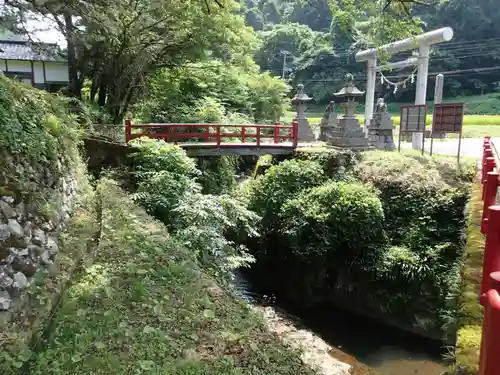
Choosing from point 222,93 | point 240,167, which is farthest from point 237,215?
point 222,93

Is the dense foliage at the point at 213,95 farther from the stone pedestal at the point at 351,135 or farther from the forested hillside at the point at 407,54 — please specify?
the forested hillside at the point at 407,54

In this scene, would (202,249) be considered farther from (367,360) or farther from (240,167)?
(240,167)

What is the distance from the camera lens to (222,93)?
2062 centimetres

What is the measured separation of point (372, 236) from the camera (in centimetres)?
1090

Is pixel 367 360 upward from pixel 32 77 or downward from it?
downward

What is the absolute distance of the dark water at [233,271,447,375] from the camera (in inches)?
361

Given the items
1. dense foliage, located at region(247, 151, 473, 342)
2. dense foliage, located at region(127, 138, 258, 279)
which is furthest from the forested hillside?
dense foliage, located at region(127, 138, 258, 279)

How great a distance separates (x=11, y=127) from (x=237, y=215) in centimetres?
517

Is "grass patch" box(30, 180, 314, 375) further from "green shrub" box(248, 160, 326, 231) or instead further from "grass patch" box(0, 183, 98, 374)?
"green shrub" box(248, 160, 326, 231)

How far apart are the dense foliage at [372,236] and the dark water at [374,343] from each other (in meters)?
0.32

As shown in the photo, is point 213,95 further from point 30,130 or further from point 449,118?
point 30,130

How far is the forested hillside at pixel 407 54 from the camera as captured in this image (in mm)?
43219

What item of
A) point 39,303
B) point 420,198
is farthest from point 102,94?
point 39,303

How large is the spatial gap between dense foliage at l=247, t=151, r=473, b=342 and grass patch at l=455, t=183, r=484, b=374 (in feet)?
16.7
